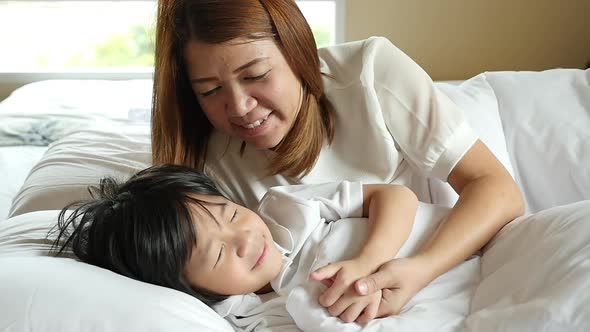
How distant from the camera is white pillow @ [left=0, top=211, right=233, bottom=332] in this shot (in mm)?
879

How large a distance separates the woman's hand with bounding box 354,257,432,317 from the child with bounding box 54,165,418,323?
2cm

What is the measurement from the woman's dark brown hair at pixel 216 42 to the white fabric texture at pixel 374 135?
0.04m

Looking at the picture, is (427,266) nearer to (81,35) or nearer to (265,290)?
(265,290)

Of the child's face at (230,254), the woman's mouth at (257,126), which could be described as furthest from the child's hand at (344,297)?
the woman's mouth at (257,126)

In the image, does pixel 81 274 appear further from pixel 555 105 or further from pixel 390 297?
pixel 555 105

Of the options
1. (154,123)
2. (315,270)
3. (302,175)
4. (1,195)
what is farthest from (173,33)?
(1,195)

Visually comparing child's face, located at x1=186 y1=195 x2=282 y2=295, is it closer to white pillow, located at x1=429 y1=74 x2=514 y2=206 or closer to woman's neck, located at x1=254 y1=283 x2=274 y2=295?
woman's neck, located at x1=254 y1=283 x2=274 y2=295

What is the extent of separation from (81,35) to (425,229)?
275 centimetres

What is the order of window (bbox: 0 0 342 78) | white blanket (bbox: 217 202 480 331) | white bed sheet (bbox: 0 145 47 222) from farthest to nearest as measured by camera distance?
window (bbox: 0 0 342 78)
white bed sheet (bbox: 0 145 47 222)
white blanket (bbox: 217 202 480 331)

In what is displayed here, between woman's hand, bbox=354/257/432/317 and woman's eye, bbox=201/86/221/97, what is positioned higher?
woman's eye, bbox=201/86/221/97

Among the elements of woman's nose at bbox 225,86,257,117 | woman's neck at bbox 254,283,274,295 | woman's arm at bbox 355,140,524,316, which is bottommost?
woman's neck at bbox 254,283,274,295

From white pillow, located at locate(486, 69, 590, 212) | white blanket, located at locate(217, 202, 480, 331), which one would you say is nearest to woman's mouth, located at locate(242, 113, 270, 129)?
white blanket, located at locate(217, 202, 480, 331)

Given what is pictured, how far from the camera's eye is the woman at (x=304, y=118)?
1.23 meters

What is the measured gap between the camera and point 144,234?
3.42 feet
